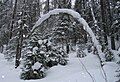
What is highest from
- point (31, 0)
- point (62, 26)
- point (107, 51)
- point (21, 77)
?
point (31, 0)

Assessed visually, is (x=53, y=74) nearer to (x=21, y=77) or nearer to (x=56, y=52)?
(x=21, y=77)

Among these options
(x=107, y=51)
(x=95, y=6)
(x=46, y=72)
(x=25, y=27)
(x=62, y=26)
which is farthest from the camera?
(x=95, y=6)

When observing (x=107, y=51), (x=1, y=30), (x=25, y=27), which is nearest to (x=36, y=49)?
(x=107, y=51)

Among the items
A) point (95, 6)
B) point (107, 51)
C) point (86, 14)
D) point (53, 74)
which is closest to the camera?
point (53, 74)

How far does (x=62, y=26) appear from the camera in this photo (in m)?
25.0

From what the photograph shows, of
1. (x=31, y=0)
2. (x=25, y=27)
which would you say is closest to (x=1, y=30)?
(x=31, y=0)

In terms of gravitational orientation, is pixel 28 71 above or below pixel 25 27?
below

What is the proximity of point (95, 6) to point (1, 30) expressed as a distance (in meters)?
17.1

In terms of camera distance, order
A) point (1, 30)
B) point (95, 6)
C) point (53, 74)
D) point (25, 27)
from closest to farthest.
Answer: point (53, 74)
point (25, 27)
point (95, 6)
point (1, 30)

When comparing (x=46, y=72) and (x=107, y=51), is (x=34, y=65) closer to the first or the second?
(x=46, y=72)

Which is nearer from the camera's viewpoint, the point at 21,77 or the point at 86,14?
the point at 21,77

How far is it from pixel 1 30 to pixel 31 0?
773 cm

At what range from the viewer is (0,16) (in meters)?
39.8

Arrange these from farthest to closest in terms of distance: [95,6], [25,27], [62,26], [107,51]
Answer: [95,6] < [62,26] < [25,27] < [107,51]
